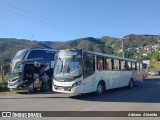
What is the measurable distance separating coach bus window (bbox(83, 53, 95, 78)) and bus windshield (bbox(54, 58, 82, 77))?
16.6 inches

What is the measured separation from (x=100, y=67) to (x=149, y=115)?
825cm

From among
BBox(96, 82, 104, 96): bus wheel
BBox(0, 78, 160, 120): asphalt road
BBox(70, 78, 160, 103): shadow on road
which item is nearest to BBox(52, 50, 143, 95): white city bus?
BBox(96, 82, 104, 96): bus wheel

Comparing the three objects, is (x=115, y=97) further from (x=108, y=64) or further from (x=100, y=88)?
(x=108, y=64)

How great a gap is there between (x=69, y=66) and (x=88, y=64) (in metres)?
1.28

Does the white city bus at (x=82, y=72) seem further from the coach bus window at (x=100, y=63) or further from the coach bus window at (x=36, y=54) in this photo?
the coach bus window at (x=36, y=54)

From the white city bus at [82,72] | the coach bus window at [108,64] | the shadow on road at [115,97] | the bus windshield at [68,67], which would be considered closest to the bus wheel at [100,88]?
the white city bus at [82,72]

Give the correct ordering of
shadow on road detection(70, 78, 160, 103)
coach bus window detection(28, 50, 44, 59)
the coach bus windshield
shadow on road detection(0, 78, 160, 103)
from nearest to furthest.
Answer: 1. shadow on road detection(70, 78, 160, 103)
2. shadow on road detection(0, 78, 160, 103)
3. the coach bus windshield
4. coach bus window detection(28, 50, 44, 59)

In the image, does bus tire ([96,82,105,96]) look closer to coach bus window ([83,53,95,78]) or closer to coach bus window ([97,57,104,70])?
coach bus window ([97,57,104,70])

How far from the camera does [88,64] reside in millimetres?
17031

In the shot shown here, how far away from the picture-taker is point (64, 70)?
16.5 m

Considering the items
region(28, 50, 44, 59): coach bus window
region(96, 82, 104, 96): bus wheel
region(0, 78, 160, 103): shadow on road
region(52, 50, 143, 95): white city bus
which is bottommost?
region(0, 78, 160, 103): shadow on road

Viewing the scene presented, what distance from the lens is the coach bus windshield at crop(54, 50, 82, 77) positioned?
1622cm

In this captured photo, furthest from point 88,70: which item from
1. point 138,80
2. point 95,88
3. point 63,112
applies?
point 138,80

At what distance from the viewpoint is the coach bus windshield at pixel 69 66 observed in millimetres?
16219
